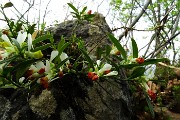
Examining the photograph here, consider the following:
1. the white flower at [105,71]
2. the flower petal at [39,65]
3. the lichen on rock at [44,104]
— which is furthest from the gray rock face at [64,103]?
the flower petal at [39,65]

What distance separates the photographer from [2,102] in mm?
1433

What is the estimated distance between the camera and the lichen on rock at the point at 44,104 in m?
1.38

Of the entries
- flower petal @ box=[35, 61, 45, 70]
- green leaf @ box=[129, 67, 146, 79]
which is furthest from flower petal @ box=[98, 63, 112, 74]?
flower petal @ box=[35, 61, 45, 70]

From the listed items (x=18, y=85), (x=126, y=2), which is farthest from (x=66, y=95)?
(x=126, y=2)

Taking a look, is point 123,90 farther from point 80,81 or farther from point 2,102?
point 2,102

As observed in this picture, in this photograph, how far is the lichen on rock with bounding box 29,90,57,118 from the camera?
4.52 feet

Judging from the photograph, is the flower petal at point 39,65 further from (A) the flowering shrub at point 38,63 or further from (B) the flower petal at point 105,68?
(B) the flower petal at point 105,68

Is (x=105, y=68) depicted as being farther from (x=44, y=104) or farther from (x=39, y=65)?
(x=44, y=104)

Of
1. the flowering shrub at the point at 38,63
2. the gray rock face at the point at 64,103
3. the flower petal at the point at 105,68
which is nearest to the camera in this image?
the flowering shrub at the point at 38,63

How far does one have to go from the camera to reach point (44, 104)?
1411 millimetres

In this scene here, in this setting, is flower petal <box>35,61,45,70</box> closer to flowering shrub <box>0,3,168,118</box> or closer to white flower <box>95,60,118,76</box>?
flowering shrub <box>0,3,168,118</box>

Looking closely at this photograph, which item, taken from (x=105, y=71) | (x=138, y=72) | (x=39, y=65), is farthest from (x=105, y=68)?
(x=39, y=65)

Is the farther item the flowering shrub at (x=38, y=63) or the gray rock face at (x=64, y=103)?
the gray rock face at (x=64, y=103)

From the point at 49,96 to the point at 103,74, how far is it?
41cm
